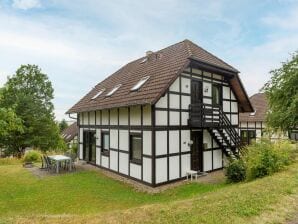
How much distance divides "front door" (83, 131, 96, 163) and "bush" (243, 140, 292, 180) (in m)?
9.61

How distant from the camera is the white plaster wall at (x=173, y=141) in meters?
11.7

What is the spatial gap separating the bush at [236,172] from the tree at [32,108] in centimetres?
2430

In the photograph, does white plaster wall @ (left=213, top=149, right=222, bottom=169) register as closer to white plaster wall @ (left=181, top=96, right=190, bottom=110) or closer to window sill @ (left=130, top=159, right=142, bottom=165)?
white plaster wall @ (left=181, top=96, right=190, bottom=110)

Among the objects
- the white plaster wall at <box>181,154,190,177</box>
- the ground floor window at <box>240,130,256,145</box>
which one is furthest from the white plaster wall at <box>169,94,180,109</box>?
the ground floor window at <box>240,130,256,145</box>

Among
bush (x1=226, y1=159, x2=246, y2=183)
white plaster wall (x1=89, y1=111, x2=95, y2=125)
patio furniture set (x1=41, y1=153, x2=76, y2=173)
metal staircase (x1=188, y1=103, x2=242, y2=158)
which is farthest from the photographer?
white plaster wall (x1=89, y1=111, x2=95, y2=125)

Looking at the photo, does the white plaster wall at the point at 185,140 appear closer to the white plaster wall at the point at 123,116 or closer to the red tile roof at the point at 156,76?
the red tile roof at the point at 156,76

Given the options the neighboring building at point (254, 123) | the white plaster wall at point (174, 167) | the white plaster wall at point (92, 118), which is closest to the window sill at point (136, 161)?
the white plaster wall at point (174, 167)

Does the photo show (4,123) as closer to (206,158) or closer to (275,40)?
(206,158)

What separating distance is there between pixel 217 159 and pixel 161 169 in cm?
462

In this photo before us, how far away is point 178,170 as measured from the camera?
11977 millimetres

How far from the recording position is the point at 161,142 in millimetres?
11289

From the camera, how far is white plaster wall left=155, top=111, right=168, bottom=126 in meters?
11.2

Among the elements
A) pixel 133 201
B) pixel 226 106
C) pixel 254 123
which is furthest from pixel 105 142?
pixel 254 123

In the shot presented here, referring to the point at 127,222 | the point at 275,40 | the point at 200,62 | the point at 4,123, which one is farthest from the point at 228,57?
the point at 127,222
